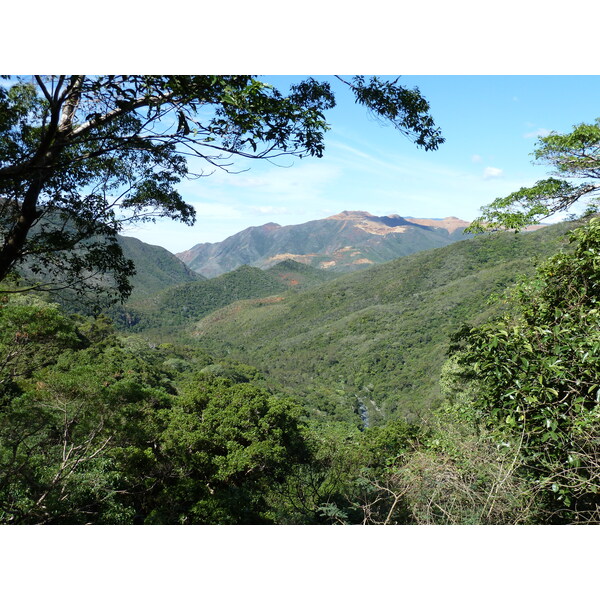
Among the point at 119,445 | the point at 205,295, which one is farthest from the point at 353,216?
the point at 119,445

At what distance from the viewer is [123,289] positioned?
8.61 ft

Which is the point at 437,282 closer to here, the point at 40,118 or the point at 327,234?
the point at 40,118

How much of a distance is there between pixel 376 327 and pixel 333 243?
107 meters

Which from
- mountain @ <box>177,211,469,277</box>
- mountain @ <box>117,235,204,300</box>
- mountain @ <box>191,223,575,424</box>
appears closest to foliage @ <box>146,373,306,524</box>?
mountain @ <box>191,223,575,424</box>

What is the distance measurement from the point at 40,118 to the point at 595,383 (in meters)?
3.31

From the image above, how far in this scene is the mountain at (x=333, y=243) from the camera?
127 m

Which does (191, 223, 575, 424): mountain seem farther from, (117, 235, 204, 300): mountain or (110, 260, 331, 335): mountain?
(117, 235, 204, 300): mountain

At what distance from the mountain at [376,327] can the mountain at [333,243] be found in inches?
2441

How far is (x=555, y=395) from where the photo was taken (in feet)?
5.49

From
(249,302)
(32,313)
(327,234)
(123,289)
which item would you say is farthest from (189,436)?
(327,234)

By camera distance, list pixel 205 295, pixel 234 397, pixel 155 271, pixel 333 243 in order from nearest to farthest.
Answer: pixel 234 397 → pixel 155 271 → pixel 205 295 → pixel 333 243

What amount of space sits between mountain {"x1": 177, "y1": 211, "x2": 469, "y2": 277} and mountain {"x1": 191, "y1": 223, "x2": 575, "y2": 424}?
203ft

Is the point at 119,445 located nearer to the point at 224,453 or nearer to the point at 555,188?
the point at 224,453

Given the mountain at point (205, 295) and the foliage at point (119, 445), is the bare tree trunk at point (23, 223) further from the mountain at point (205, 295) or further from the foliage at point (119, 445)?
the mountain at point (205, 295)
